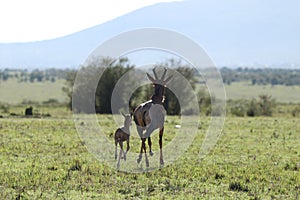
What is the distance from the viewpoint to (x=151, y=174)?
15516 mm

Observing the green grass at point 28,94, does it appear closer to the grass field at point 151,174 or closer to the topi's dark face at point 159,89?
the grass field at point 151,174

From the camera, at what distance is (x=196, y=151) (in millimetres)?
21719

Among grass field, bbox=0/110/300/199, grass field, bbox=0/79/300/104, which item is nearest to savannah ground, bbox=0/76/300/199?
grass field, bbox=0/110/300/199

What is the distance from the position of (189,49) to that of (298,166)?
5.63 meters

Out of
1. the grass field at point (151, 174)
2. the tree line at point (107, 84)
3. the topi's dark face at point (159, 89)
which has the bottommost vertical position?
the grass field at point (151, 174)

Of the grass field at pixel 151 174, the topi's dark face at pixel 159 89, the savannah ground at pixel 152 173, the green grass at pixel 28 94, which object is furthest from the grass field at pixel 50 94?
the topi's dark face at pixel 159 89

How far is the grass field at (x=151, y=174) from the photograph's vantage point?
13211mm

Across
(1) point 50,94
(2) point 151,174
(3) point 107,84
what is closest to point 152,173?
(2) point 151,174

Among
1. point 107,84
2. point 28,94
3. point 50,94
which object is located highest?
point 50,94

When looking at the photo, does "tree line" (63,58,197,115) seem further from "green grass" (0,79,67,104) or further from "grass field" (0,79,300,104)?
"grass field" (0,79,300,104)

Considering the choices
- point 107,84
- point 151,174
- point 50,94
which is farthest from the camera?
point 50,94

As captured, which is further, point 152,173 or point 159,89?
point 159,89

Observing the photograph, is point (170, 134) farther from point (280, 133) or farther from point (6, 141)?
point (6, 141)

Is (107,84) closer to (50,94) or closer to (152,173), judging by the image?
(152,173)
